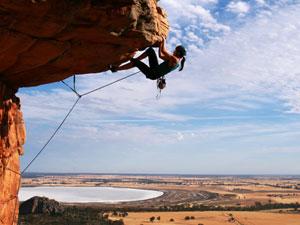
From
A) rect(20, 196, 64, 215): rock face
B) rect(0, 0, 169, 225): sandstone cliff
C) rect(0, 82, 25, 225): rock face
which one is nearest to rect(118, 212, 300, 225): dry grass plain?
rect(20, 196, 64, 215): rock face

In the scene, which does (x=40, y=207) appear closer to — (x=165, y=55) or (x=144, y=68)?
(x=144, y=68)

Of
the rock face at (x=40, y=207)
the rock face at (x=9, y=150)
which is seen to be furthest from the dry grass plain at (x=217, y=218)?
the rock face at (x=9, y=150)

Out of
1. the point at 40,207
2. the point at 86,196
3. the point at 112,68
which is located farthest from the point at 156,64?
the point at 86,196

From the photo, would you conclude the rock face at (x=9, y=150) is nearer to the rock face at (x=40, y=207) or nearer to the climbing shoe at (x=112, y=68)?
the climbing shoe at (x=112, y=68)

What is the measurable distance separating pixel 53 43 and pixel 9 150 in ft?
11.4

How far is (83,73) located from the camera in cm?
1055

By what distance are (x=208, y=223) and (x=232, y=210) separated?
50.8ft

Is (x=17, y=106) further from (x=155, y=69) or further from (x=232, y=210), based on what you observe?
(x=232, y=210)

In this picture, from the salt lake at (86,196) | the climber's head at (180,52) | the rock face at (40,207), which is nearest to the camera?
the climber's head at (180,52)

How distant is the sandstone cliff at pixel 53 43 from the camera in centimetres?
767

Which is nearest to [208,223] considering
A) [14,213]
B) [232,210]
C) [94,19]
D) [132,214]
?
[132,214]

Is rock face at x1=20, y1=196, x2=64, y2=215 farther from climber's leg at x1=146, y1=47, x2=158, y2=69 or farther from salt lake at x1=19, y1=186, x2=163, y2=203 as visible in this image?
climber's leg at x1=146, y1=47, x2=158, y2=69

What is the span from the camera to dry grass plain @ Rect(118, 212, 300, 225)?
155 ft

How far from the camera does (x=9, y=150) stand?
10695mm
